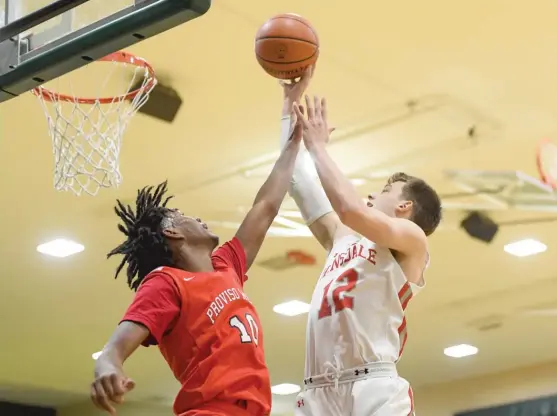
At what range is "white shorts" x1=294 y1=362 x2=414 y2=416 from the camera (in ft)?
8.71

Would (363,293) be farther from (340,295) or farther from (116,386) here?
(116,386)

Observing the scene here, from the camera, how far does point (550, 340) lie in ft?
28.3

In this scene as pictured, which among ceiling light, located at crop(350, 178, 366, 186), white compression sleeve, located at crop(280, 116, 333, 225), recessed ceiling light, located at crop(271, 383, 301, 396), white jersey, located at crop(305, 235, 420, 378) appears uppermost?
recessed ceiling light, located at crop(271, 383, 301, 396)

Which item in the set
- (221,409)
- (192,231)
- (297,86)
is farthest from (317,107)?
(221,409)

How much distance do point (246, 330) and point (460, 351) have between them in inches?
268

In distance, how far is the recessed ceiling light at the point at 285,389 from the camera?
10551mm

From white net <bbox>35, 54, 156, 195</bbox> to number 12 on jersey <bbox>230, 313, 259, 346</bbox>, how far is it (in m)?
1.70

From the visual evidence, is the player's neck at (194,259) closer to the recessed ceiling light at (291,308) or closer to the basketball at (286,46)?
the basketball at (286,46)

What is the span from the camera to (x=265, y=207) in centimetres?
302

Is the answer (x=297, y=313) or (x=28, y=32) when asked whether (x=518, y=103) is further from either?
(x=297, y=313)

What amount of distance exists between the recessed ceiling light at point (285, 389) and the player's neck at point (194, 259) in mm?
7900

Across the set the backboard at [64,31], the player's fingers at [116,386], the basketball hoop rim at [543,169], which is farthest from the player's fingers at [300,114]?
the basketball hoop rim at [543,169]

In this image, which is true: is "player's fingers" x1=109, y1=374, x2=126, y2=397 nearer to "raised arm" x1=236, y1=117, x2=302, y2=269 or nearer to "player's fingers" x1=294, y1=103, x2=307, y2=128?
"raised arm" x1=236, y1=117, x2=302, y2=269

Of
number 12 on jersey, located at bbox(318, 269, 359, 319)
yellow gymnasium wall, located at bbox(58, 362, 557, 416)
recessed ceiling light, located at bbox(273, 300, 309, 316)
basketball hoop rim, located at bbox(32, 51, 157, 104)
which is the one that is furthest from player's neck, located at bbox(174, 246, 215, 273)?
yellow gymnasium wall, located at bbox(58, 362, 557, 416)
